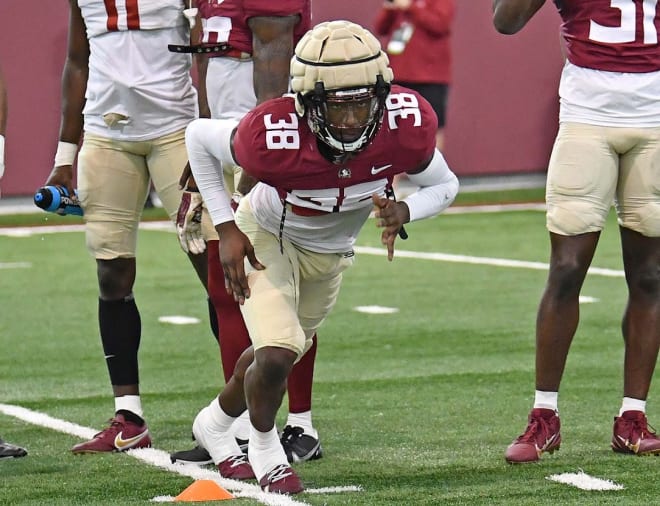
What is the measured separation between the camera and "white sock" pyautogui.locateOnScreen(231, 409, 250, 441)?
5078 millimetres

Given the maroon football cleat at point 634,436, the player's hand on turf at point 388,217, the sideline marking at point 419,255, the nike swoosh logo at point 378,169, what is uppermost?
the nike swoosh logo at point 378,169

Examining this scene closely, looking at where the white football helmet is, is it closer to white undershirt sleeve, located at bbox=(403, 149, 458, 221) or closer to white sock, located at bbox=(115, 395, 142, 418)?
white undershirt sleeve, located at bbox=(403, 149, 458, 221)

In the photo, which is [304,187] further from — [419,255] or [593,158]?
[419,255]

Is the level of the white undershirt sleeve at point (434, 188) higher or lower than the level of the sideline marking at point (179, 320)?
higher

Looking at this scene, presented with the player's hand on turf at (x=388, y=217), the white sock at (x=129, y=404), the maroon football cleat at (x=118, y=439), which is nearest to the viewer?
the player's hand on turf at (x=388, y=217)

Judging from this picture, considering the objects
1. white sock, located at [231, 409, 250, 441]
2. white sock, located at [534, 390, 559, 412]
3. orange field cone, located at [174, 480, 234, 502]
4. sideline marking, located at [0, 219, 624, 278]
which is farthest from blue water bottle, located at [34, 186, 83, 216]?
sideline marking, located at [0, 219, 624, 278]

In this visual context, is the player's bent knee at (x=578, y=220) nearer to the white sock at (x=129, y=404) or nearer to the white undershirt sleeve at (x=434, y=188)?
the white undershirt sleeve at (x=434, y=188)

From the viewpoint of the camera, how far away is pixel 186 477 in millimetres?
4754

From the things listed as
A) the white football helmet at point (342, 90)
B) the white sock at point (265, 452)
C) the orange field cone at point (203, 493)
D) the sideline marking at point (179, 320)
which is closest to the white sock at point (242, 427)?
the white sock at point (265, 452)

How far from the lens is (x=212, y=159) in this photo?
4.55 metres

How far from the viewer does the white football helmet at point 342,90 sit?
422cm

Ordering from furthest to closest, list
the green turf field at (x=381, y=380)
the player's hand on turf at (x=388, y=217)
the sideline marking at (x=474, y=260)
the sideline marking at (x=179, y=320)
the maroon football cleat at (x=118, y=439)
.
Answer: the sideline marking at (x=474, y=260) < the sideline marking at (x=179, y=320) < the maroon football cleat at (x=118, y=439) < the green turf field at (x=381, y=380) < the player's hand on turf at (x=388, y=217)

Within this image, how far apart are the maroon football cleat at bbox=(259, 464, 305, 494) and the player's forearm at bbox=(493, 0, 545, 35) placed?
158 cm

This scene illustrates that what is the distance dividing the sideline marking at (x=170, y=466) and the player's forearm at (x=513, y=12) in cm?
156
